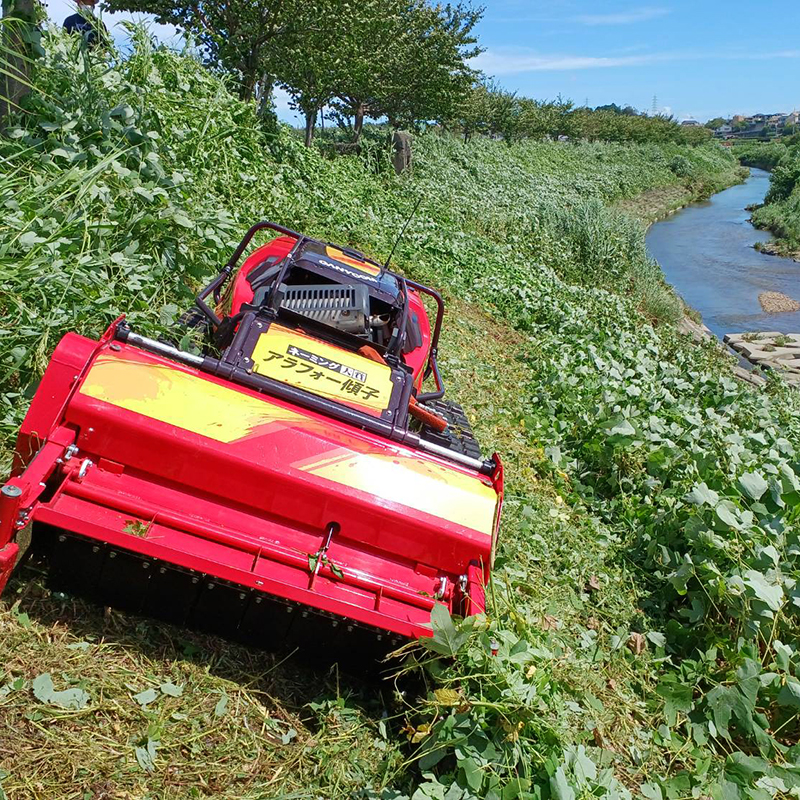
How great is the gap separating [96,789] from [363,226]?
Answer: 9927 mm

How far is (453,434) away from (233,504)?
2313 mm

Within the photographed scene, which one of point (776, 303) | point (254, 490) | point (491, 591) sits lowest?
point (491, 591)

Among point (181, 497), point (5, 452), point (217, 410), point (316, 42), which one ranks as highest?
point (316, 42)

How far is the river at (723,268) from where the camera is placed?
21125mm

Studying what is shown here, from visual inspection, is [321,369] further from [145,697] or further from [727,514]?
[727,514]

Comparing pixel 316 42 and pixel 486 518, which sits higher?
pixel 316 42

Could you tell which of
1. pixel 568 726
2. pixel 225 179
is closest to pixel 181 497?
pixel 568 726

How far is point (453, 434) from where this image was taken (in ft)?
17.5

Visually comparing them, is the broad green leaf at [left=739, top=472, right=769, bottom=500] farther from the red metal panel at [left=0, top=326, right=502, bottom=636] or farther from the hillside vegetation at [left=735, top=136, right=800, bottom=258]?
the hillside vegetation at [left=735, top=136, right=800, bottom=258]

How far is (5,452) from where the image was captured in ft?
12.7

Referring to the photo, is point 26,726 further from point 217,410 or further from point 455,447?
point 455,447

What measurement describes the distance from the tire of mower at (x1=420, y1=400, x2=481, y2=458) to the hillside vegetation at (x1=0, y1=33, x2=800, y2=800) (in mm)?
537

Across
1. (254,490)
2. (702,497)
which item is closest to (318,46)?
(702,497)

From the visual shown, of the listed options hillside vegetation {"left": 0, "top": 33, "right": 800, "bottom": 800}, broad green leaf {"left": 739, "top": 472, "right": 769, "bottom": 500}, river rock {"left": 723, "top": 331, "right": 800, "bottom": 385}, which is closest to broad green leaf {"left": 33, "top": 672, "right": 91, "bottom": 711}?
hillside vegetation {"left": 0, "top": 33, "right": 800, "bottom": 800}
